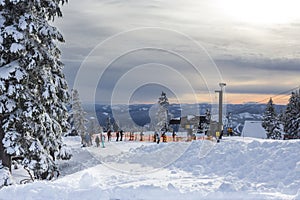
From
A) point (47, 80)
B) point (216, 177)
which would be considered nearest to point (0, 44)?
point (47, 80)

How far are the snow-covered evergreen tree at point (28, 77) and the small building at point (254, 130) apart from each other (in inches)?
2396

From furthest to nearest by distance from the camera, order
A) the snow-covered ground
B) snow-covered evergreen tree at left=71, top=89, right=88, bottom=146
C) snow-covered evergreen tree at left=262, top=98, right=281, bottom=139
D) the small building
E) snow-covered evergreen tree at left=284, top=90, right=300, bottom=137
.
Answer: the small building < snow-covered evergreen tree at left=262, top=98, right=281, bottom=139 < snow-covered evergreen tree at left=71, top=89, right=88, bottom=146 < snow-covered evergreen tree at left=284, top=90, right=300, bottom=137 < the snow-covered ground

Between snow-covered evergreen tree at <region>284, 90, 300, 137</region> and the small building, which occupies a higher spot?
snow-covered evergreen tree at <region>284, 90, 300, 137</region>

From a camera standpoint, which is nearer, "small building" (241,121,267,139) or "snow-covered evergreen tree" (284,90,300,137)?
"snow-covered evergreen tree" (284,90,300,137)

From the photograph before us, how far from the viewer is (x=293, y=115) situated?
57.4m

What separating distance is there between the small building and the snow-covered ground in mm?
49802

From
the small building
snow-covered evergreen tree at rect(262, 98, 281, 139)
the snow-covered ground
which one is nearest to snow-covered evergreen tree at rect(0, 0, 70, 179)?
the snow-covered ground

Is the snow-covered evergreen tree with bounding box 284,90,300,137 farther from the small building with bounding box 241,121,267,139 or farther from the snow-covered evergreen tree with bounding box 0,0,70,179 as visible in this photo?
the snow-covered evergreen tree with bounding box 0,0,70,179

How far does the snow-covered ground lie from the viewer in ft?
36.9

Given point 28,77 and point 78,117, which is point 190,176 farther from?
point 78,117

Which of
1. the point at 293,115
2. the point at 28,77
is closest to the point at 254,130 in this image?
A: the point at 293,115

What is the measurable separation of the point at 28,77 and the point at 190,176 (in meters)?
7.02

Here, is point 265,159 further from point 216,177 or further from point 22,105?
point 22,105

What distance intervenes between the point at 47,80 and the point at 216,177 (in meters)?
7.37
